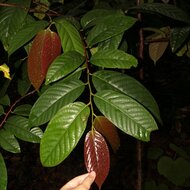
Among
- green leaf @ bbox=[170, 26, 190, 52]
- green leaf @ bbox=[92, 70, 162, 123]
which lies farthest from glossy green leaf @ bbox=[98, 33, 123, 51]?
green leaf @ bbox=[170, 26, 190, 52]

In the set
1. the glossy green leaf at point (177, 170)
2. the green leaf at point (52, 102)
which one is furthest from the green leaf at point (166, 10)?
the glossy green leaf at point (177, 170)

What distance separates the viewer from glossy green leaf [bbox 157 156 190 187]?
2.57 meters

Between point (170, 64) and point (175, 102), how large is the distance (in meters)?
0.78

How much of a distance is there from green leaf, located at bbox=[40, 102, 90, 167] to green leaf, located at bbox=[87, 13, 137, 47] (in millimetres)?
227

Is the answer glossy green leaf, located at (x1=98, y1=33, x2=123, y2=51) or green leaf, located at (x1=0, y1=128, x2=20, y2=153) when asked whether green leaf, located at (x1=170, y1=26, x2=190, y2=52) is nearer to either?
glossy green leaf, located at (x1=98, y1=33, x2=123, y2=51)

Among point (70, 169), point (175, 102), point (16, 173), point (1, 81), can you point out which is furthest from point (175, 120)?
point (1, 81)

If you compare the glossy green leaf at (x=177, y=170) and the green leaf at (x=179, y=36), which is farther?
the glossy green leaf at (x=177, y=170)

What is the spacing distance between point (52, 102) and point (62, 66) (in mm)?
86

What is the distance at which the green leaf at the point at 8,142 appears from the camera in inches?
36.3

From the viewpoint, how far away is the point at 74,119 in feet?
2.17

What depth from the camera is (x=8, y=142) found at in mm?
930

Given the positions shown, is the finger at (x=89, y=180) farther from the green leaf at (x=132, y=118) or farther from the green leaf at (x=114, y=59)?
the green leaf at (x=114, y=59)

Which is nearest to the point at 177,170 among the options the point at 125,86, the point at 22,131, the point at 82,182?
the point at 22,131

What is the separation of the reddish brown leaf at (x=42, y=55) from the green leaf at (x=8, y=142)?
9.7 inches
